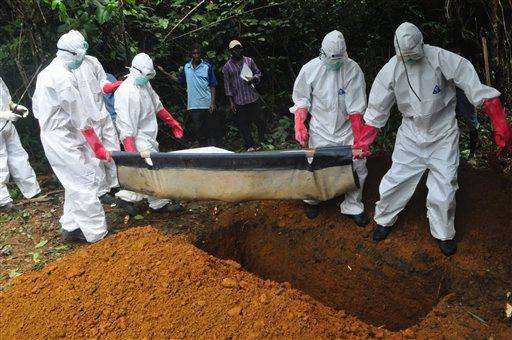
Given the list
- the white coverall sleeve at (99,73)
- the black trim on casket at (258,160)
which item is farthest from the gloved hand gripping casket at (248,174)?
the white coverall sleeve at (99,73)

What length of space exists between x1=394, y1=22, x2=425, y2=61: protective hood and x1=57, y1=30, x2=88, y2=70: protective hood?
108 inches

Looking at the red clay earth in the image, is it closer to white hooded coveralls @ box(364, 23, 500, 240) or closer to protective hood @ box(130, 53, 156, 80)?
white hooded coveralls @ box(364, 23, 500, 240)

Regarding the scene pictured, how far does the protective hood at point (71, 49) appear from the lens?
13.0ft

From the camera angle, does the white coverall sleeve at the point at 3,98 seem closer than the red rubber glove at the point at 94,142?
No

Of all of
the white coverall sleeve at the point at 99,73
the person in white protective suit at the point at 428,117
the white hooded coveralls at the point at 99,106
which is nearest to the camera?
the person in white protective suit at the point at 428,117

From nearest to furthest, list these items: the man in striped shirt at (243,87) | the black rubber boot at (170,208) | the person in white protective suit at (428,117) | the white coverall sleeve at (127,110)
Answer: the person in white protective suit at (428,117) < the white coverall sleeve at (127,110) < the black rubber boot at (170,208) < the man in striped shirt at (243,87)

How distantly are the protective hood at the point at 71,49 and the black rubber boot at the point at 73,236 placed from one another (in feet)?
5.15

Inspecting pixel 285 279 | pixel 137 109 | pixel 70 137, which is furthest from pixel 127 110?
pixel 285 279

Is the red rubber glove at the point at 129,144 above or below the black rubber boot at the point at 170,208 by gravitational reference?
above

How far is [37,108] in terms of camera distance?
3.98m

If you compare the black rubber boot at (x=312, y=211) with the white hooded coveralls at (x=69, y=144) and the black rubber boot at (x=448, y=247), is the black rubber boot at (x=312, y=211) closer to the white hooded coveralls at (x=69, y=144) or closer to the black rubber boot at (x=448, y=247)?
the black rubber boot at (x=448, y=247)

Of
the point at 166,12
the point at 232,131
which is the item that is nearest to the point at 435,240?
the point at 232,131

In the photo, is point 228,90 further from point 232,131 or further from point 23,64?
point 23,64

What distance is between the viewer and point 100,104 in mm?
5230
